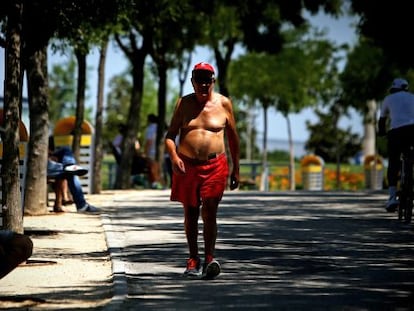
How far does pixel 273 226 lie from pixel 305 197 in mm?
8174

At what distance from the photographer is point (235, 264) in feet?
35.6

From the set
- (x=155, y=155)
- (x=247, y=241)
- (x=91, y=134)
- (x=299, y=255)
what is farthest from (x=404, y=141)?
(x=155, y=155)

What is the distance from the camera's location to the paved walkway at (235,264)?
337 inches

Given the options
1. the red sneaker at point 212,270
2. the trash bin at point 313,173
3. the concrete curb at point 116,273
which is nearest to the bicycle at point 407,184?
the concrete curb at point 116,273

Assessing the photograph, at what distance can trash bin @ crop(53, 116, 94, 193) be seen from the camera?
24859 millimetres

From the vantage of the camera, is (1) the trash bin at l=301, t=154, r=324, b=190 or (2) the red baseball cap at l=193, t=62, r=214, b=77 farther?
(1) the trash bin at l=301, t=154, r=324, b=190

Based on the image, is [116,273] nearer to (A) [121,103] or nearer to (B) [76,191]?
(B) [76,191]

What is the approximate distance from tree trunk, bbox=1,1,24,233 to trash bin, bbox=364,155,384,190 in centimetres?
2871

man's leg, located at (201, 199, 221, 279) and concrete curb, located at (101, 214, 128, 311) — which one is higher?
man's leg, located at (201, 199, 221, 279)

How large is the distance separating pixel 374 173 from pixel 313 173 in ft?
7.12

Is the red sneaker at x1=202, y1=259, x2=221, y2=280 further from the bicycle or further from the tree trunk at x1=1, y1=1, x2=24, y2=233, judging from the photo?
the bicycle

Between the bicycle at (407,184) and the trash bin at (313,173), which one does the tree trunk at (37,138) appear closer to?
the bicycle at (407,184)

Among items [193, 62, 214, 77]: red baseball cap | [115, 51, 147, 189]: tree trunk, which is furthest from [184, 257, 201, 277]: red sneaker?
[115, 51, 147, 189]: tree trunk

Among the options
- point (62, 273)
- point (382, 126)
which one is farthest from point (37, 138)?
point (62, 273)
